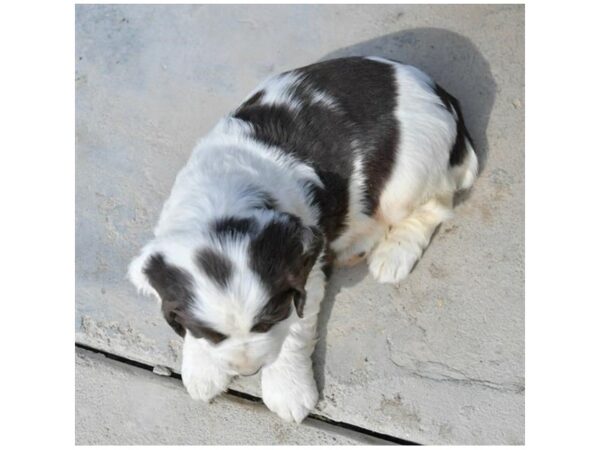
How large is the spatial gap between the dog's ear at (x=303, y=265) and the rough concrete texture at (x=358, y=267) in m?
1.11

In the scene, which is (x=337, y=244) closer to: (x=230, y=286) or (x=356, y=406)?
(x=356, y=406)

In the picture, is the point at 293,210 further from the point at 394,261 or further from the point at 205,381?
the point at 205,381

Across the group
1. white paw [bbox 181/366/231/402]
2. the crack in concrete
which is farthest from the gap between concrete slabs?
the crack in concrete

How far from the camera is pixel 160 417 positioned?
3848 mm

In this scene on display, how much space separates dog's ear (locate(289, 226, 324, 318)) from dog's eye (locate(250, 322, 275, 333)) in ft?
0.57

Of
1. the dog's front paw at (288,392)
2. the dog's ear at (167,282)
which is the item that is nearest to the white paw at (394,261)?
the dog's front paw at (288,392)

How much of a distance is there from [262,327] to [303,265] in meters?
0.34

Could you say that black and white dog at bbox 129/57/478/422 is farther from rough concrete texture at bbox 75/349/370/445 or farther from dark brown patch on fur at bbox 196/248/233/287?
rough concrete texture at bbox 75/349/370/445

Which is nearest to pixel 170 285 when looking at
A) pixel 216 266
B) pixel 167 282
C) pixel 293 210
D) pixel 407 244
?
pixel 167 282

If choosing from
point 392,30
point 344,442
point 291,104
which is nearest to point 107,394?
point 344,442

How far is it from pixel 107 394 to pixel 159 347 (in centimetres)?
43

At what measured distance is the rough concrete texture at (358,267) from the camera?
3.78 m
